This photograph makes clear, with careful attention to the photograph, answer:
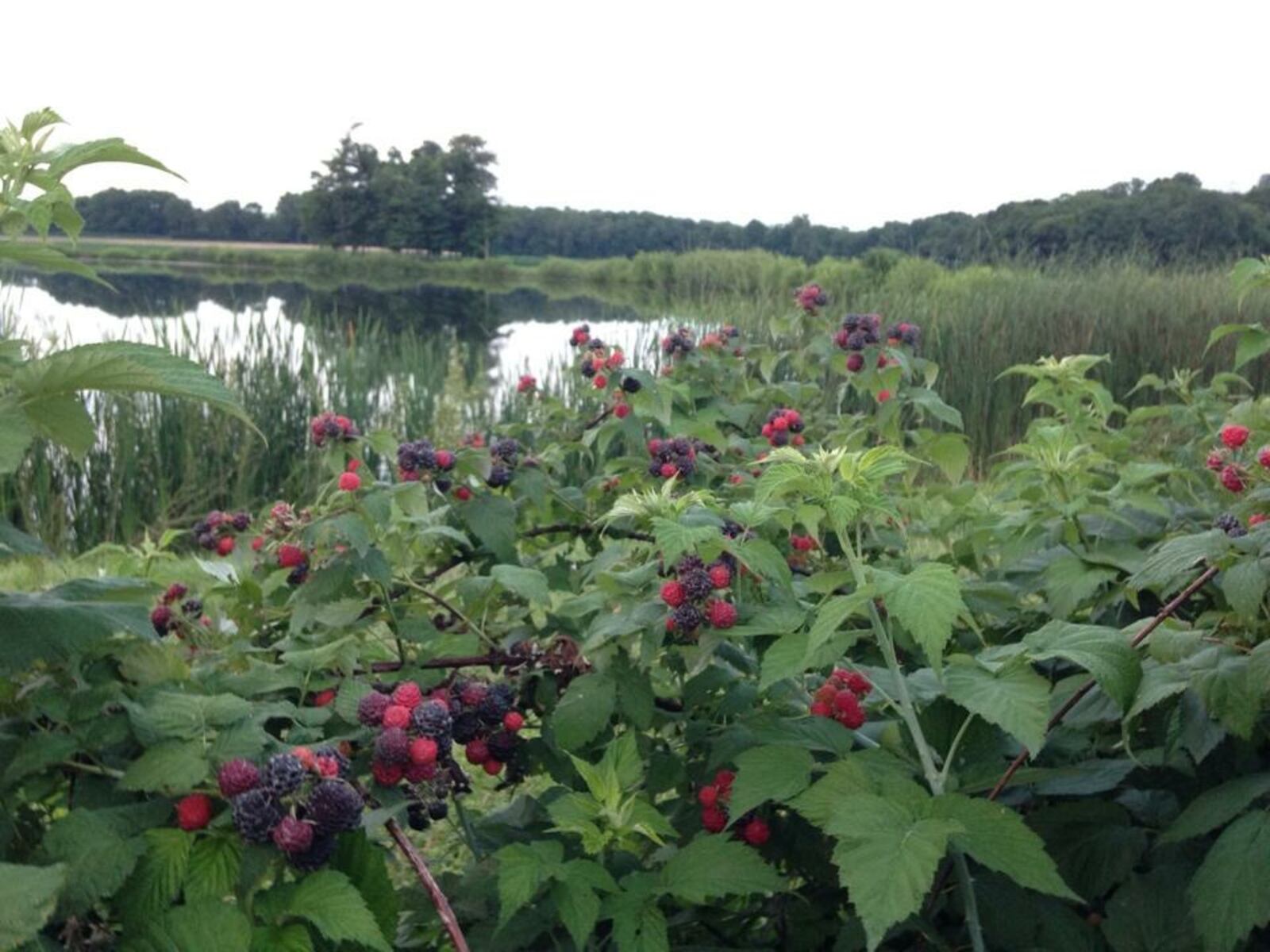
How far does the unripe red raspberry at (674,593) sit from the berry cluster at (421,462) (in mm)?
640

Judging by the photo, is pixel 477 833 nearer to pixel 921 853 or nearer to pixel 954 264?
pixel 921 853

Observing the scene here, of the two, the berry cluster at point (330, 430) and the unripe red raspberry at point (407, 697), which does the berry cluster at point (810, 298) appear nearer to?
the berry cluster at point (330, 430)

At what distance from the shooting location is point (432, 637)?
1644 mm

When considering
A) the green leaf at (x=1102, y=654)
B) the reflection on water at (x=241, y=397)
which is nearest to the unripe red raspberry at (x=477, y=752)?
the green leaf at (x=1102, y=654)

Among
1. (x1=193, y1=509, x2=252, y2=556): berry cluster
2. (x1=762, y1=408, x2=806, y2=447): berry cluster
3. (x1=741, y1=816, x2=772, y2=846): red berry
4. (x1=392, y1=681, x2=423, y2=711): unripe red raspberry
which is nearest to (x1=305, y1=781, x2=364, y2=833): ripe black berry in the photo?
(x1=392, y1=681, x2=423, y2=711): unripe red raspberry

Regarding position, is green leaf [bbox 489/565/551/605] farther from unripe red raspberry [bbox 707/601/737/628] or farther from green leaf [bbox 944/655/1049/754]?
green leaf [bbox 944/655/1049/754]

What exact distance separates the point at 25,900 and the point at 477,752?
25.4 inches

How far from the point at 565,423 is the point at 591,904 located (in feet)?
7.34

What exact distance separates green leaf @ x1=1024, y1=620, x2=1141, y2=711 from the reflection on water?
17.9 feet

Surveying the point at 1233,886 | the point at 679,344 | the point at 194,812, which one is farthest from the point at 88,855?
the point at 679,344

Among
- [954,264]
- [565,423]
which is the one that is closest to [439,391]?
[565,423]

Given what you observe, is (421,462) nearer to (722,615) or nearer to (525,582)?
(525,582)

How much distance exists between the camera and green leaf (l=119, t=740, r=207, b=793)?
3.41ft

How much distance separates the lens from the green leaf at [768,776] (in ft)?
4.07
